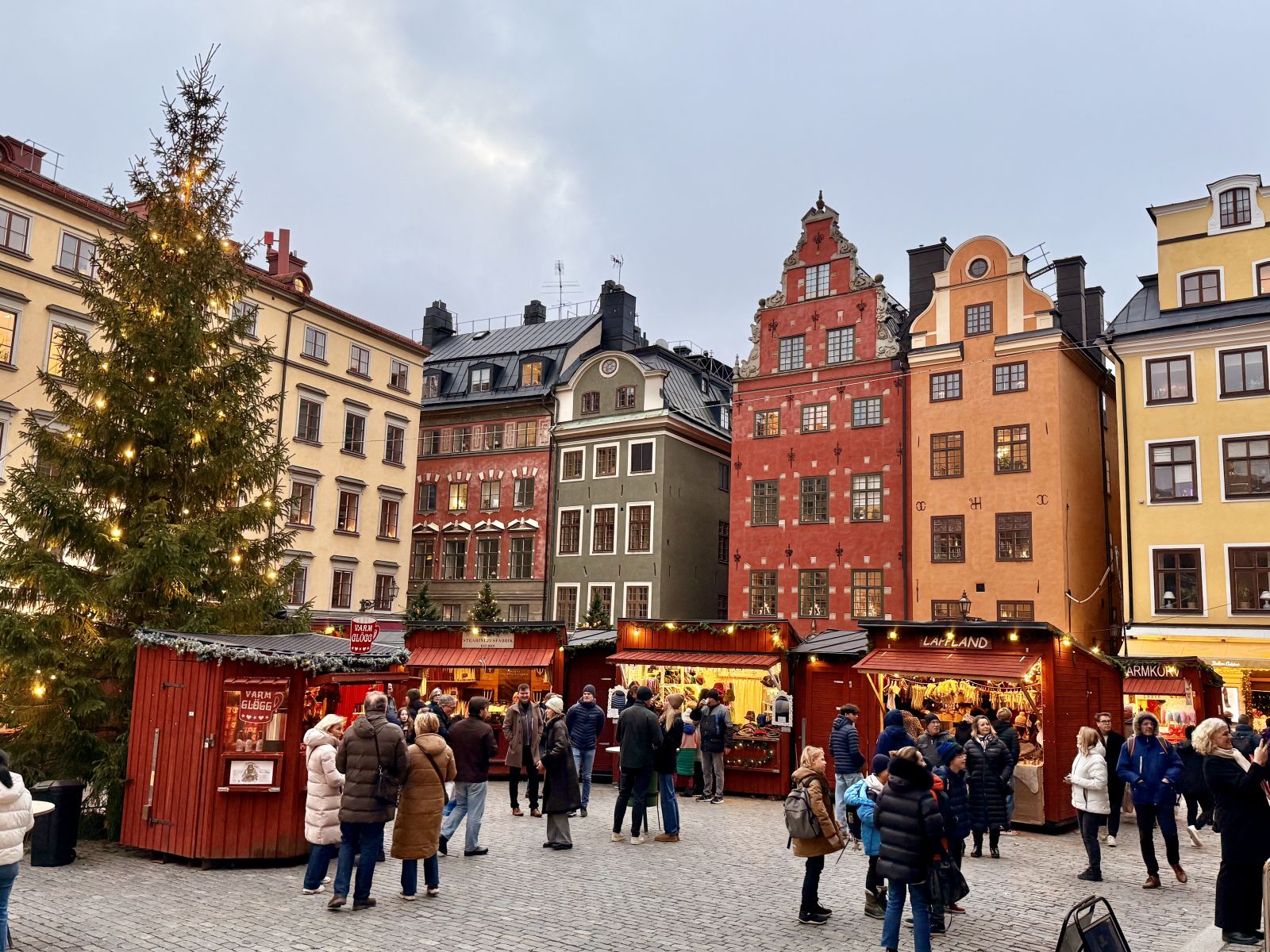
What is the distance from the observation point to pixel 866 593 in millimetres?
32656

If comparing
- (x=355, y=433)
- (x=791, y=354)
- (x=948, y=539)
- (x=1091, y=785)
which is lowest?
(x=1091, y=785)

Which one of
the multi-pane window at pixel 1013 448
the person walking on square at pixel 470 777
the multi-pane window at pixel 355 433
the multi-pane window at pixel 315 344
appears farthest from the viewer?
the multi-pane window at pixel 355 433

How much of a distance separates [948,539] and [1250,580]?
26.2ft

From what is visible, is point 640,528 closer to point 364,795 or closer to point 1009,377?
point 1009,377

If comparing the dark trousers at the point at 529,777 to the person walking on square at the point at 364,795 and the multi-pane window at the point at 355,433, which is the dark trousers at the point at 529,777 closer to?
the person walking on square at the point at 364,795

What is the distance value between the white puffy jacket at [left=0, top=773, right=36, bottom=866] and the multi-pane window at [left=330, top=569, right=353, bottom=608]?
30.6 metres

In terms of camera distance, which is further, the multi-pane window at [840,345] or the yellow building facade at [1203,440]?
the multi-pane window at [840,345]

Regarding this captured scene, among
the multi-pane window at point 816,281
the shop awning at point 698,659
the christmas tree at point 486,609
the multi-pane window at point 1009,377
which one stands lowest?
the shop awning at point 698,659

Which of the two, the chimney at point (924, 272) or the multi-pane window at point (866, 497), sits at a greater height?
the chimney at point (924, 272)

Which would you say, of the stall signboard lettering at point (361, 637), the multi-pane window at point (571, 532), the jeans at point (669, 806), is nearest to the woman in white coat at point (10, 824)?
the stall signboard lettering at point (361, 637)

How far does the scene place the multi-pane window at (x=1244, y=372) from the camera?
27.6m

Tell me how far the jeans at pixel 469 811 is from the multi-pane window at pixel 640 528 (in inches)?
1011

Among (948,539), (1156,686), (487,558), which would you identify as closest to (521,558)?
(487,558)

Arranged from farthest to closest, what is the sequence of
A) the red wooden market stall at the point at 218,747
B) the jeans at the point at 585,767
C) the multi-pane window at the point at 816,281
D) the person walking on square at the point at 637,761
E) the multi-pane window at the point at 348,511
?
the multi-pane window at the point at 348,511, the multi-pane window at the point at 816,281, the jeans at the point at 585,767, the person walking on square at the point at 637,761, the red wooden market stall at the point at 218,747
